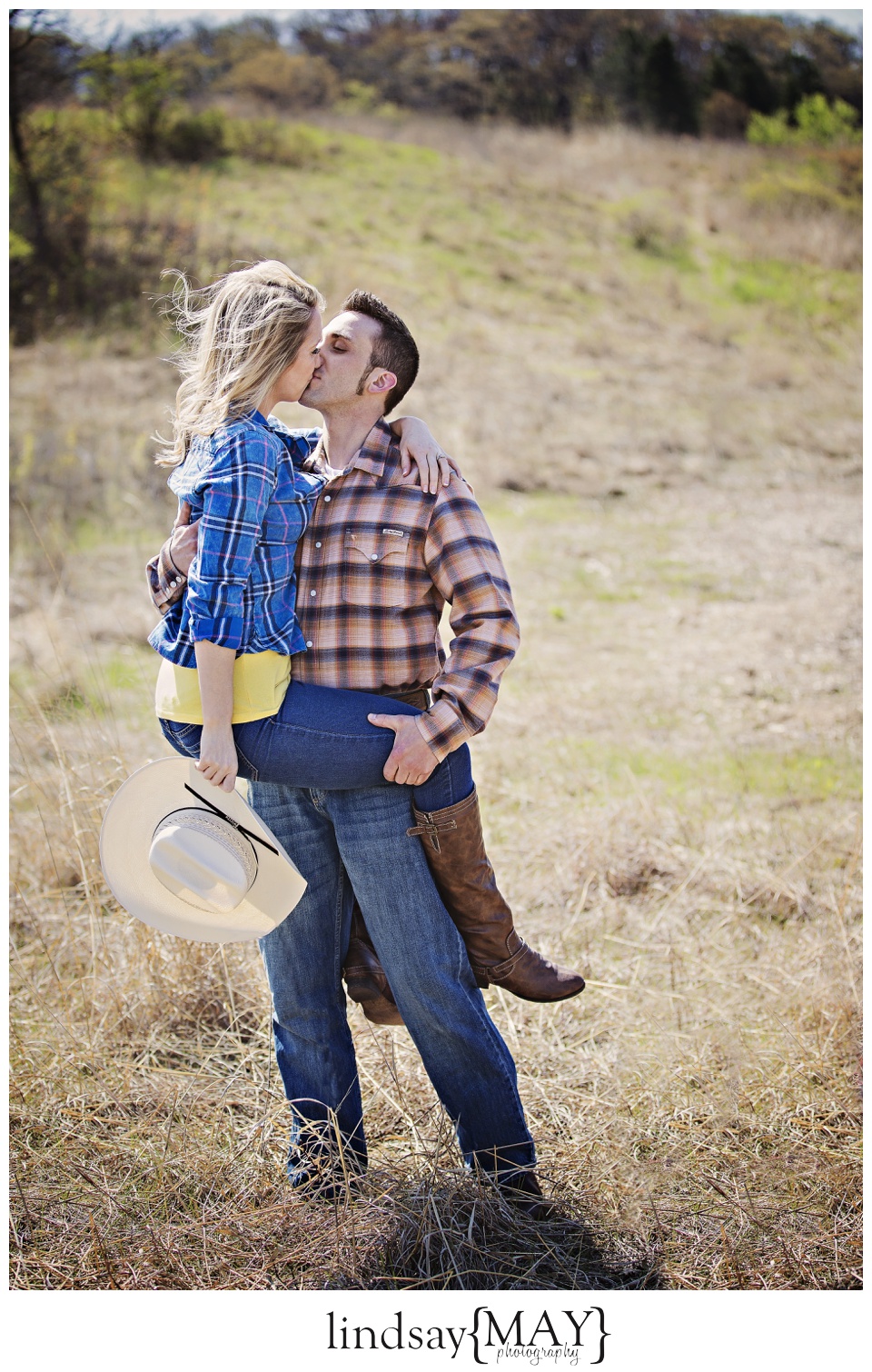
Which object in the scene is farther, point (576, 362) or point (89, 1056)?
point (576, 362)

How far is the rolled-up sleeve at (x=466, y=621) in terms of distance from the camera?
235cm

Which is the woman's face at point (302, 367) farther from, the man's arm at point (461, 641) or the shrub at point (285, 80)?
the shrub at point (285, 80)

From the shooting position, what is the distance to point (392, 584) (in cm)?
245

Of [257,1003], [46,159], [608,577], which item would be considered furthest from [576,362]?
[257,1003]

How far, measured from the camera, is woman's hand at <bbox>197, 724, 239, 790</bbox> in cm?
226

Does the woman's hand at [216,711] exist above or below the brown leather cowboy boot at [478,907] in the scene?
above

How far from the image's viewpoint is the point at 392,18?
19734 millimetres

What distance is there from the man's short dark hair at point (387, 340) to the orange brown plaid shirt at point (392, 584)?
175 millimetres

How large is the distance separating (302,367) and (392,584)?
1.72 ft

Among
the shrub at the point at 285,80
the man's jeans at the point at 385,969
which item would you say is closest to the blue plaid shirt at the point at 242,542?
the man's jeans at the point at 385,969

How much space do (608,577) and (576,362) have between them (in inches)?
232

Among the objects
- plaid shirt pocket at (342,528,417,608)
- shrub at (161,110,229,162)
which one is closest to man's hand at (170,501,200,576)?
plaid shirt pocket at (342,528,417,608)

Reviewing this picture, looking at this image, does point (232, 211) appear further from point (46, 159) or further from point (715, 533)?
point (715, 533)

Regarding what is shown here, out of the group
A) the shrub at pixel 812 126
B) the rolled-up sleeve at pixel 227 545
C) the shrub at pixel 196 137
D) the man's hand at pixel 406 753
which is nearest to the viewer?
the rolled-up sleeve at pixel 227 545
